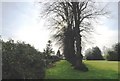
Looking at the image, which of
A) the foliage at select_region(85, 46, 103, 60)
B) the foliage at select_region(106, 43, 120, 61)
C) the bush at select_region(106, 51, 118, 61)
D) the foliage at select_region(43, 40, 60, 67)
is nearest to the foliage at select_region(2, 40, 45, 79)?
the foliage at select_region(43, 40, 60, 67)

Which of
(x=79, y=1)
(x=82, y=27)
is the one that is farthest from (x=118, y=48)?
(x=79, y=1)

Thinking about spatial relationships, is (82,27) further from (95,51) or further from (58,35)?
(95,51)

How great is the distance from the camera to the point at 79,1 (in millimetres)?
32281

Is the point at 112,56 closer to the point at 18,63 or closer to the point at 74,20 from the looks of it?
the point at 74,20

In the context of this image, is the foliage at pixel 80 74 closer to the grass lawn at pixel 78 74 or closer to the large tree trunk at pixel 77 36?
the grass lawn at pixel 78 74

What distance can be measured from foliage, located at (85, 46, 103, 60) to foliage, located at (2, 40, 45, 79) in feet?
149

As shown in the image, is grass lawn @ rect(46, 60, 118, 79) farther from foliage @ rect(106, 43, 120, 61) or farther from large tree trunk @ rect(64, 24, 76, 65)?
foliage @ rect(106, 43, 120, 61)

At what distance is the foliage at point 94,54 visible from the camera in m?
60.6

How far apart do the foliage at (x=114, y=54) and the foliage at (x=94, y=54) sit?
8336mm

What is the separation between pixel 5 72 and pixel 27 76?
61.9 inches

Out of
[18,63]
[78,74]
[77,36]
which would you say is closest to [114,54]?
[77,36]

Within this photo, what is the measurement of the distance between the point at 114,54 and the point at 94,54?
1208 centimetres

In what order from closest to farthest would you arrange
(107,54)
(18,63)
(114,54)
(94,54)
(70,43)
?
(18,63) → (70,43) → (114,54) → (107,54) → (94,54)

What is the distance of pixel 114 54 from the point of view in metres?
50.1
